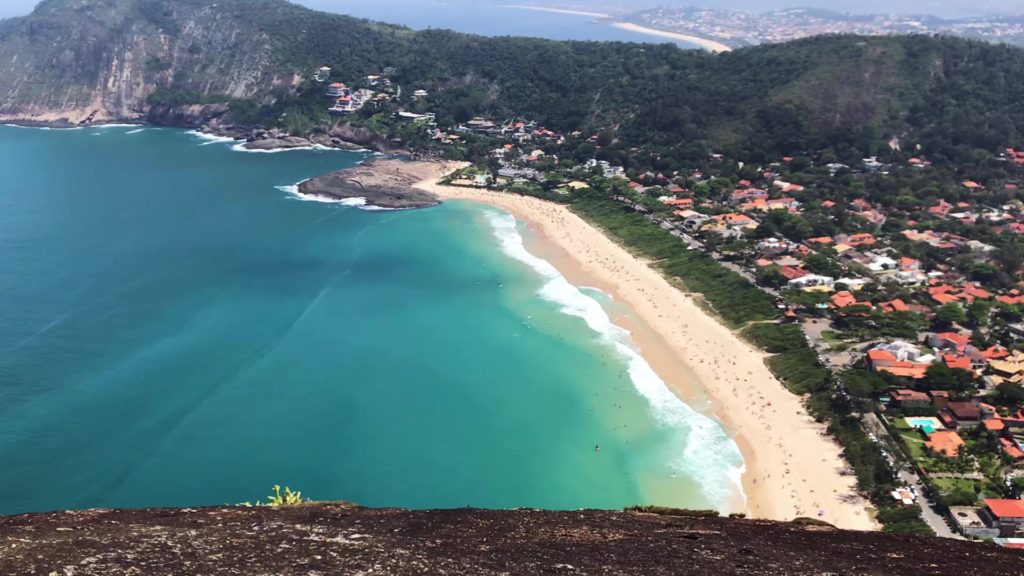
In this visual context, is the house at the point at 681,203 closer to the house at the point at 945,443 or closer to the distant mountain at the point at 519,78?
the distant mountain at the point at 519,78

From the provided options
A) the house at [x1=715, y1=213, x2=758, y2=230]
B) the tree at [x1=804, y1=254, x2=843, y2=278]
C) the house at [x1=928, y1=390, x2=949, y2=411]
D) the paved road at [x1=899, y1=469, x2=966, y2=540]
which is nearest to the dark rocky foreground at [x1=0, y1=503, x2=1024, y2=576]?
the paved road at [x1=899, y1=469, x2=966, y2=540]

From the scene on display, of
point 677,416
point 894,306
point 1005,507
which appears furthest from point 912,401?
point 894,306

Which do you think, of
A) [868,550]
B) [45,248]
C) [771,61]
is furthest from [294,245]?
[771,61]

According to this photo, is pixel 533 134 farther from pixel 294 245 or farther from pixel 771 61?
pixel 294 245

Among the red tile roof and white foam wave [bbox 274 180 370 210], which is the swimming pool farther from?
white foam wave [bbox 274 180 370 210]

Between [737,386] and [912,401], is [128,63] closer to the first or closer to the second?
[737,386]

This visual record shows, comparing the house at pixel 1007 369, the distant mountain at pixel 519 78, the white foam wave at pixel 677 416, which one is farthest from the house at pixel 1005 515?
the distant mountain at pixel 519 78
